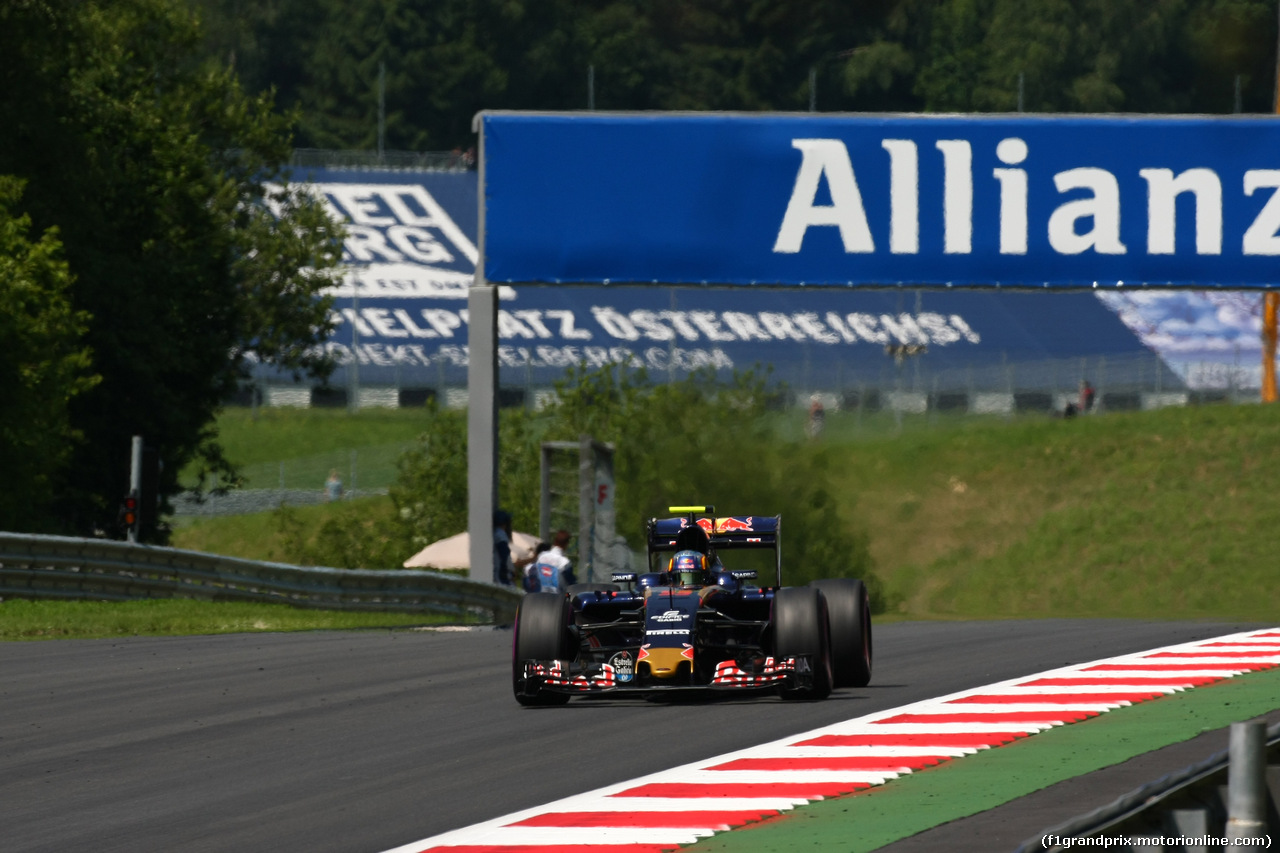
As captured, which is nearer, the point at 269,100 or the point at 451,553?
the point at 451,553

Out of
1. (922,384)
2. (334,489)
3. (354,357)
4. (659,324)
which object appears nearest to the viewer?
(334,489)

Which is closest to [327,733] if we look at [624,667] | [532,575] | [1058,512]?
[624,667]

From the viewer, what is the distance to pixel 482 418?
2580 centimetres

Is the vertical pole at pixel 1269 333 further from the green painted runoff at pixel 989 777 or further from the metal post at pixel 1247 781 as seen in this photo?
the metal post at pixel 1247 781

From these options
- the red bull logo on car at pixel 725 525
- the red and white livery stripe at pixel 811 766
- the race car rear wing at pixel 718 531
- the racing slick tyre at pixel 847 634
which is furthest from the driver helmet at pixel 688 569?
the red and white livery stripe at pixel 811 766

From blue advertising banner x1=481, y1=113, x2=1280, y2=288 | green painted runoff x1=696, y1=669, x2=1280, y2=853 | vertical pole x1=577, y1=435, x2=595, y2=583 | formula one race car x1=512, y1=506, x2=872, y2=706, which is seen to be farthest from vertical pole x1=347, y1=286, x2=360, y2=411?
green painted runoff x1=696, y1=669, x2=1280, y2=853

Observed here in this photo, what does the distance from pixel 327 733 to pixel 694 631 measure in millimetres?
2437

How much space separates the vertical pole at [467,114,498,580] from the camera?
25469 millimetres

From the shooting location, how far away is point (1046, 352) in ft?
230

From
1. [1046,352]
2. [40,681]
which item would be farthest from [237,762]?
[1046,352]

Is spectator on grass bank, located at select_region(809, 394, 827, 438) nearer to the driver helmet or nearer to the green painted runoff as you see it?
the driver helmet

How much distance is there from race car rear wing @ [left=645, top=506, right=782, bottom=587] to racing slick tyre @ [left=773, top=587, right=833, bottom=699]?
39.1 inches

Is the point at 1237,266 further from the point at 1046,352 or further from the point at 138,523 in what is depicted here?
the point at 1046,352

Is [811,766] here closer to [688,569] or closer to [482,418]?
[688,569]
